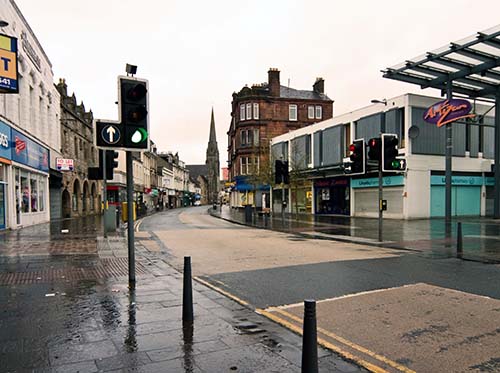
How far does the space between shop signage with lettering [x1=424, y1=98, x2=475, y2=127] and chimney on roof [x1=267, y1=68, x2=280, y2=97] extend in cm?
2966

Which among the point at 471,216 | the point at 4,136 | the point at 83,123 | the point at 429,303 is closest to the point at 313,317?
the point at 429,303

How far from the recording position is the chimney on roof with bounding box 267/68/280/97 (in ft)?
166

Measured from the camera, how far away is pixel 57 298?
Result: 6.27 metres

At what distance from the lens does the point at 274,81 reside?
50.8m

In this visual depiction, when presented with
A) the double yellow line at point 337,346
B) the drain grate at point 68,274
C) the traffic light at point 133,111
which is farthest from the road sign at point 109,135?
the double yellow line at point 337,346

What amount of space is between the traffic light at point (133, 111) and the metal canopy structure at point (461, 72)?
16.3 metres

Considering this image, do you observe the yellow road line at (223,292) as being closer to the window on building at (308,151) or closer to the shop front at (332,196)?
the shop front at (332,196)

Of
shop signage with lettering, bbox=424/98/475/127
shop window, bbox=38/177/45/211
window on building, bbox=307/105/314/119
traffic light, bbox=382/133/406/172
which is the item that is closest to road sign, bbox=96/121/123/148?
traffic light, bbox=382/133/406/172

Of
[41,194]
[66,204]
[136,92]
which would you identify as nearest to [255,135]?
[66,204]

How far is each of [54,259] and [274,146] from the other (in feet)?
115

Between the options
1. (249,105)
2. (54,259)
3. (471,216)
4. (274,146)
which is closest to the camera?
(54,259)

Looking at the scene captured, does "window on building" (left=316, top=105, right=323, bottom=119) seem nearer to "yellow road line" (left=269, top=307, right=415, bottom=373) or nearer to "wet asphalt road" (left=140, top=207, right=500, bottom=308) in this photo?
"wet asphalt road" (left=140, top=207, right=500, bottom=308)

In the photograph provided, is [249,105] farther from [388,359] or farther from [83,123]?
[388,359]

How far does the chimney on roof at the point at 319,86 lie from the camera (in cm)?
5456
